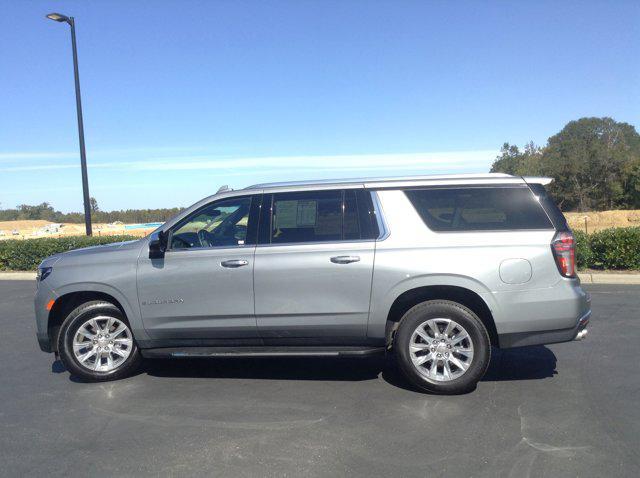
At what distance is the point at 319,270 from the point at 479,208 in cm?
161

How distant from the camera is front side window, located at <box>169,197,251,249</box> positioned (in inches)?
210

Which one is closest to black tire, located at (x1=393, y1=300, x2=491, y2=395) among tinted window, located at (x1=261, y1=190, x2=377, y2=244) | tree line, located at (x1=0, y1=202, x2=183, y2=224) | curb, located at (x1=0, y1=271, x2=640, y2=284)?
tinted window, located at (x1=261, y1=190, x2=377, y2=244)

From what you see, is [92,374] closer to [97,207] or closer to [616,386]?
[616,386]

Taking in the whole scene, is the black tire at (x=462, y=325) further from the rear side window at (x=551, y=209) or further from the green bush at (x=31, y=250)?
the green bush at (x=31, y=250)

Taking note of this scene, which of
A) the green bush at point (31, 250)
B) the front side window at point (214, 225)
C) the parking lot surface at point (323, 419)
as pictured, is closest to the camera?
the parking lot surface at point (323, 419)

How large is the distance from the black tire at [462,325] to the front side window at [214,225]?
71.8 inches

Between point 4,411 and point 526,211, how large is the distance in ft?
16.4

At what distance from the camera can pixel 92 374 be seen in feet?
17.9

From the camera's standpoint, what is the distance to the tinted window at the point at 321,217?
5.10 metres

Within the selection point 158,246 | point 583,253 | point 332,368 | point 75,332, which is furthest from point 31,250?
point 583,253

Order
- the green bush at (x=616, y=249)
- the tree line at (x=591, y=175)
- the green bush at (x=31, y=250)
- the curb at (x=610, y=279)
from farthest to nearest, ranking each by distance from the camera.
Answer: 1. the tree line at (x=591, y=175)
2. the green bush at (x=31, y=250)
3. the green bush at (x=616, y=249)
4. the curb at (x=610, y=279)

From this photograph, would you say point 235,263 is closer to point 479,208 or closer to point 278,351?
point 278,351

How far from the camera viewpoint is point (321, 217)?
5.20 metres

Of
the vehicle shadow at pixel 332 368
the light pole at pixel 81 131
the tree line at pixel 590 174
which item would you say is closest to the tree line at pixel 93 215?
the tree line at pixel 590 174
